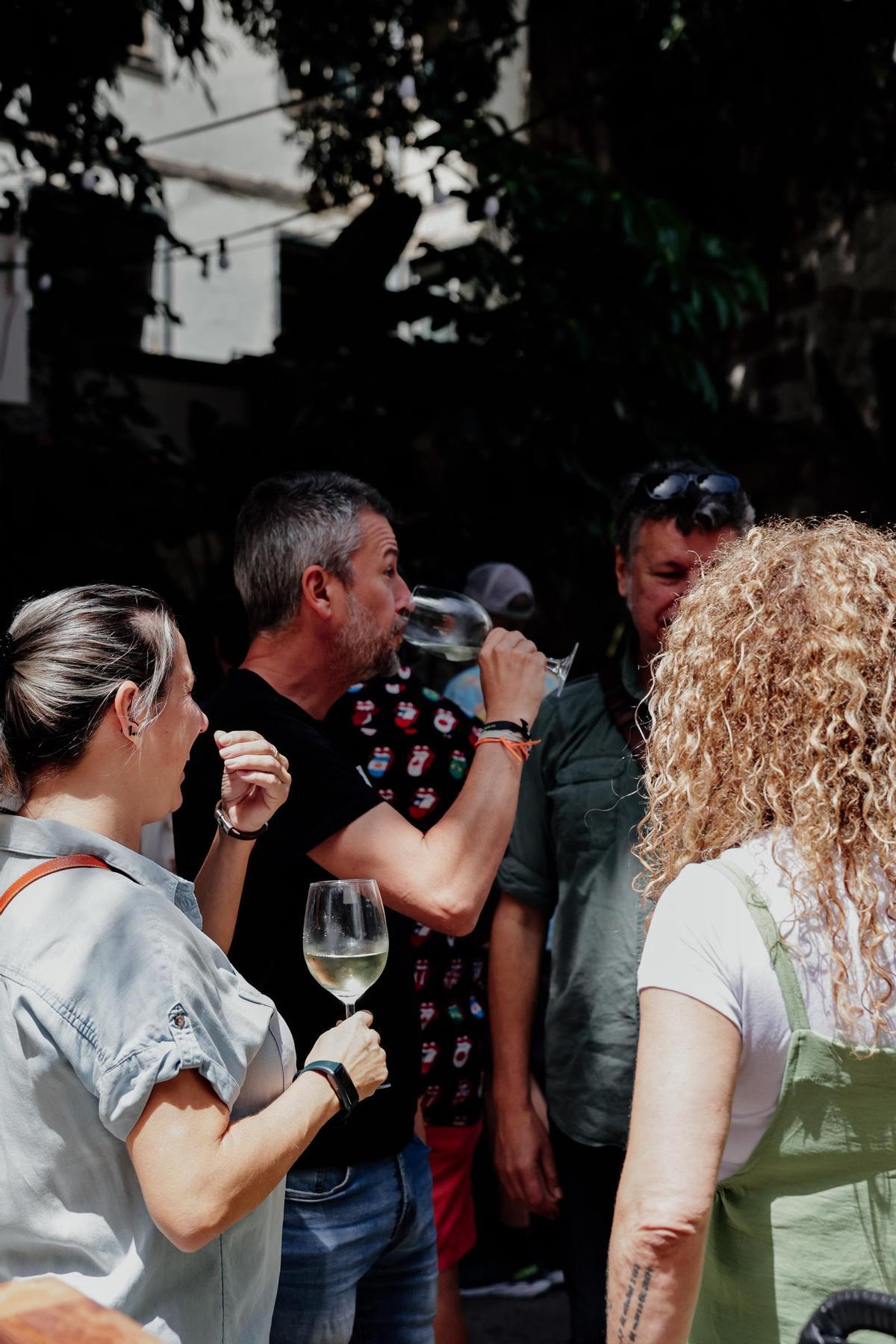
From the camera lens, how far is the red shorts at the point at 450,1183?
→ 2.86m

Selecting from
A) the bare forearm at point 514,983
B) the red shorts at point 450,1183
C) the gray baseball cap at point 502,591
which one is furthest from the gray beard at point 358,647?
the gray baseball cap at point 502,591

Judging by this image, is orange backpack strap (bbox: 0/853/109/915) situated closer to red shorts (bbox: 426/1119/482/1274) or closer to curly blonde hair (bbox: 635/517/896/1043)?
curly blonde hair (bbox: 635/517/896/1043)

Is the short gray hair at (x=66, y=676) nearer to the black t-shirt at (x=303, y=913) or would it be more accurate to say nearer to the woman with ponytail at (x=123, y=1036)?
the woman with ponytail at (x=123, y=1036)

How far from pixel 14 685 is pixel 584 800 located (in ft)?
3.71

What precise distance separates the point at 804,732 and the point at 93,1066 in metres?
0.82

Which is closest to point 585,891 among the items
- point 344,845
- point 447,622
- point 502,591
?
point 344,845

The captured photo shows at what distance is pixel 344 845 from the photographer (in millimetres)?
1995

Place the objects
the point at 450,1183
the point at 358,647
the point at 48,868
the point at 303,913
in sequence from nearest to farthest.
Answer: the point at 48,868 < the point at 303,913 < the point at 358,647 < the point at 450,1183

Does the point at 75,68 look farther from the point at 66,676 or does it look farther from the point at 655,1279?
the point at 655,1279

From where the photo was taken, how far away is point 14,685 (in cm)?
154

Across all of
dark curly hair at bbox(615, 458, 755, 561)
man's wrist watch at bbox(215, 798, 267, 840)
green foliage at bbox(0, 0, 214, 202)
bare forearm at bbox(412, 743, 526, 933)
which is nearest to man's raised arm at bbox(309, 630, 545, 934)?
bare forearm at bbox(412, 743, 526, 933)

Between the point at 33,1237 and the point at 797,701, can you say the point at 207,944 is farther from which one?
the point at 797,701

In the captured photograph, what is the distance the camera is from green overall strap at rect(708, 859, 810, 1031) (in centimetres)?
121

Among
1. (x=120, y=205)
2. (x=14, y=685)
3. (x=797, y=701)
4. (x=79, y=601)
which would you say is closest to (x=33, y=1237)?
(x=14, y=685)
